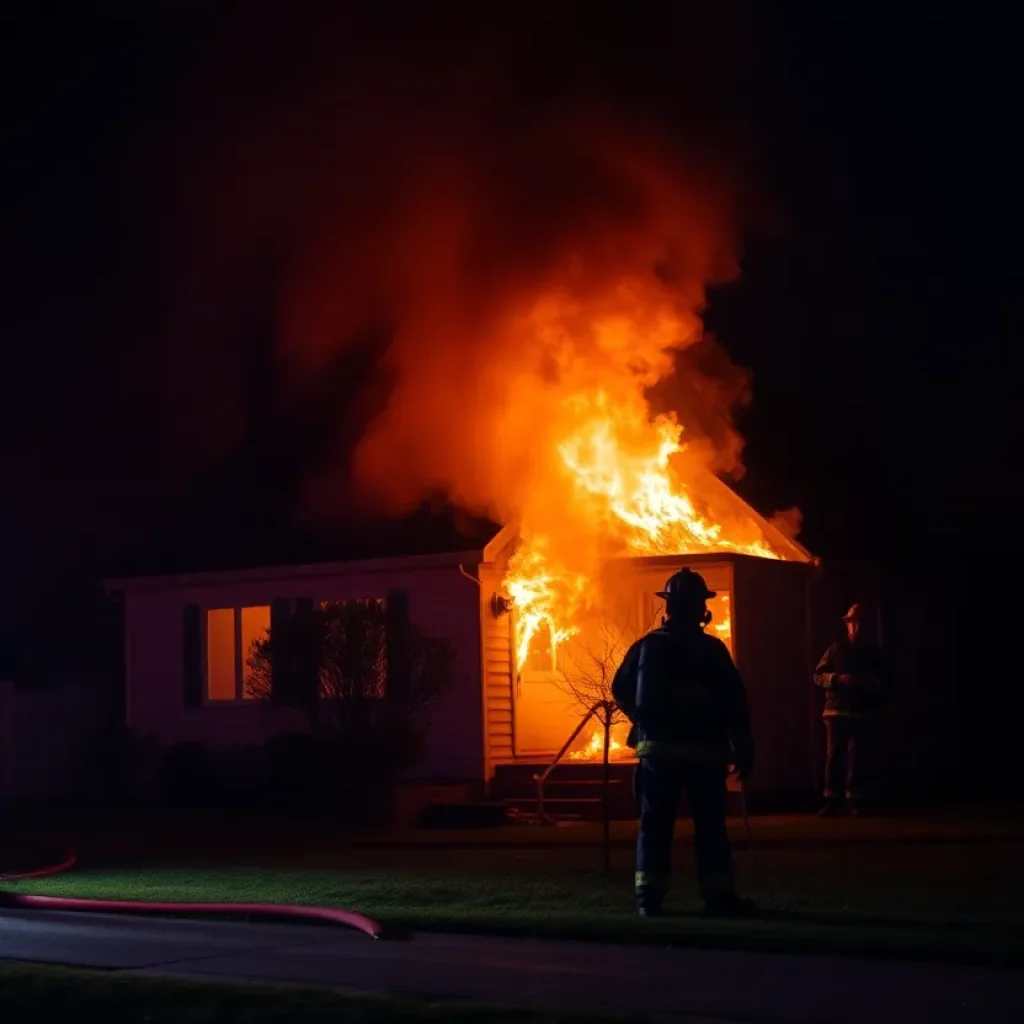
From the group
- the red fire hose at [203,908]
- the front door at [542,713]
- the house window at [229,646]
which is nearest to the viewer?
the red fire hose at [203,908]

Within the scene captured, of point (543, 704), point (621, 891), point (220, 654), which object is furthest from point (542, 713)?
point (621, 891)

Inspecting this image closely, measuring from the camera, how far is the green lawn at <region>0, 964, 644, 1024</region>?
21.8ft

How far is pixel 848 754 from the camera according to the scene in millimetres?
16641

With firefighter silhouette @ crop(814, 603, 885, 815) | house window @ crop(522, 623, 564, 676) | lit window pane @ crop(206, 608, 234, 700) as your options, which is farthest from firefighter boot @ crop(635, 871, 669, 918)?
lit window pane @ crop(206, 608, 234, 700)

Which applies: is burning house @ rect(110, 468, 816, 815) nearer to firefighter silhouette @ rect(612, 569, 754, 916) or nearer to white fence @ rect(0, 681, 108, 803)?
white fence @ rect(0, 681, 108, 803)

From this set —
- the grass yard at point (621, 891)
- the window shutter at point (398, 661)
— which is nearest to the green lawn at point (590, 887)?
the grass yard at point (621, 891)

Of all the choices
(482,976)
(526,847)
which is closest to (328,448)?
(526,847)

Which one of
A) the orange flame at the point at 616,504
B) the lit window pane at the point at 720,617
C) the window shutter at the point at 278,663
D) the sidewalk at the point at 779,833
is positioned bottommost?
the sidewalk at the point at 779,833

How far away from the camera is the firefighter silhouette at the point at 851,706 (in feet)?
53.5

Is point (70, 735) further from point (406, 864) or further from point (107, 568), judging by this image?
point (406, 864)

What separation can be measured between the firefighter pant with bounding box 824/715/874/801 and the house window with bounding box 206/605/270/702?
809cm

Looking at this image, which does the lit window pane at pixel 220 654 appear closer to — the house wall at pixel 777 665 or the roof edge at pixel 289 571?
the roof edge at pixel 289 571

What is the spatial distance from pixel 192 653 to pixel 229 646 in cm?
114

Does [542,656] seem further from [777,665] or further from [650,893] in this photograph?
[650,893]
